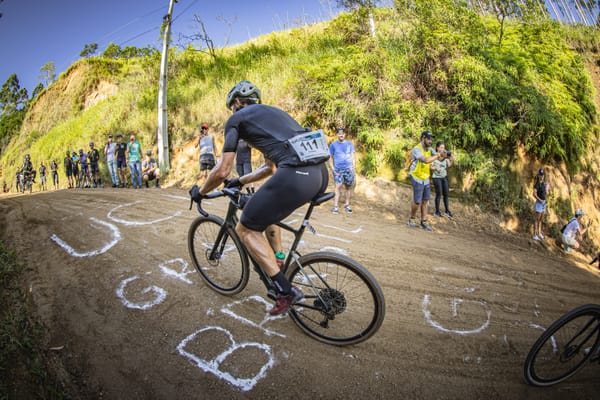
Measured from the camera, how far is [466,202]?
9.48 m

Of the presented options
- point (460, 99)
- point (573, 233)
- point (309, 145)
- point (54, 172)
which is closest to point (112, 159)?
point (54, 172)

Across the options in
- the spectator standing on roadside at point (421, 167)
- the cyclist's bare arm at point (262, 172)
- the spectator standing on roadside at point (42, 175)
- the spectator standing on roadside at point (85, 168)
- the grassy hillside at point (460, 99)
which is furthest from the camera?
the spectator standing on roadside at point (42, 175)

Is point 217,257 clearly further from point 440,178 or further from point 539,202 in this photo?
point 539,202

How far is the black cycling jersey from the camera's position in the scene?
2695mm

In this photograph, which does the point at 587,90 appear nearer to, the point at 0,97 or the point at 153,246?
the point at 153,246

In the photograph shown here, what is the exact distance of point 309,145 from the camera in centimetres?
265

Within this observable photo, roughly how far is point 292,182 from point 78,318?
2.77 m

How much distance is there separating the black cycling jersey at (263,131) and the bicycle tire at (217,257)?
3.48 feet

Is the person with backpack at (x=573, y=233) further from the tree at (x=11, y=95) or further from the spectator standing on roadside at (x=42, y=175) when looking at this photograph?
the tree at (x=11, y=95)

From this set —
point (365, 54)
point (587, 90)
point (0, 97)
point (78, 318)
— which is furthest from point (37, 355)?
point (0, 97)

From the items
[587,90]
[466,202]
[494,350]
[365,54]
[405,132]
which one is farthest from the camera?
[587,90]

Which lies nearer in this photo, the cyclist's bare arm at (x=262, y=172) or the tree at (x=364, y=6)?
the cyclist's bare arm at (x=262, y=172)

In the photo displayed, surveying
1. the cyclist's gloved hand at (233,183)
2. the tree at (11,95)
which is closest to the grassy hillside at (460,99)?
the cyclist's gloved hand at (233,183)

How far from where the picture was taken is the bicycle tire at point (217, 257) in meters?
3.47
